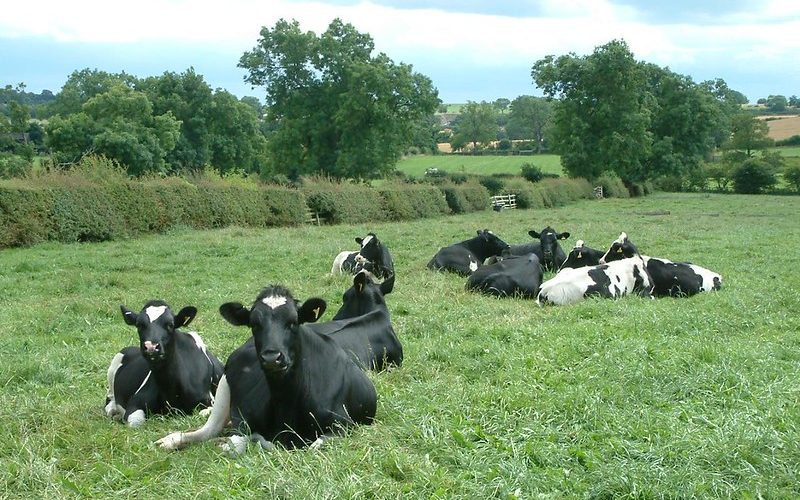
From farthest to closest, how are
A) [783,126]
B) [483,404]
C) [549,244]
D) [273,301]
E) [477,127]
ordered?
→ [477,127]
[783,126]
[549,244]
[483,404]
[273,301]

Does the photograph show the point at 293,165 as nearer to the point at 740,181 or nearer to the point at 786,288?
the point at 740,181

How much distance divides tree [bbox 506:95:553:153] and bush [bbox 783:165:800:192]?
51620 mm

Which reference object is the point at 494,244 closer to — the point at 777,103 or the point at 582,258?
the point at 582,258

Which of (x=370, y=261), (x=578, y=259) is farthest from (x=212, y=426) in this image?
(x=578, y=259)

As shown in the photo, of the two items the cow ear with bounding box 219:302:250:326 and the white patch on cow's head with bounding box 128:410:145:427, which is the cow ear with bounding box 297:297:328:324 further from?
the white patch on cow's head with bounding box 128:410:145:427

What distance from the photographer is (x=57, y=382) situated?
26.6 ft

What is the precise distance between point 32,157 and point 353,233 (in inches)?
1551

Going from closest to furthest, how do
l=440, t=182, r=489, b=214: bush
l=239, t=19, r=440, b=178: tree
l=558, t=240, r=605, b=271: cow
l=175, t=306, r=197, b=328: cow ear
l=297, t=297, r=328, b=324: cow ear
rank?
1. l=297, t=297, r=328, b=324: cow ear
2. l=175, t=306, r=197, b=328: cow ear
3. l=558, t=240, r=605, b=271: cow
4. l=440, t=182, r=489, b=214: bush
5. l=239, t=19, r=440, b=178: tree

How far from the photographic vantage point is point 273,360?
5.48 meters

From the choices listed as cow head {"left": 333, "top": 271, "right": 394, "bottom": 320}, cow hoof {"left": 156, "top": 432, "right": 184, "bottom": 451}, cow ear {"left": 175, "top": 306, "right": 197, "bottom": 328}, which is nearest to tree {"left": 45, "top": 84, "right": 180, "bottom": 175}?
cow head {"left": 333, "top": 271, "right": 394, "bottom": 320}

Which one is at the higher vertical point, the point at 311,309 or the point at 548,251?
the point at 311,309

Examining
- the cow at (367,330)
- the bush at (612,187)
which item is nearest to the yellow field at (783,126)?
the bush at (612,187)

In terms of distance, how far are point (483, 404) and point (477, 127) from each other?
114 meters

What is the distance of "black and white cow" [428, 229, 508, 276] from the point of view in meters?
17.3
